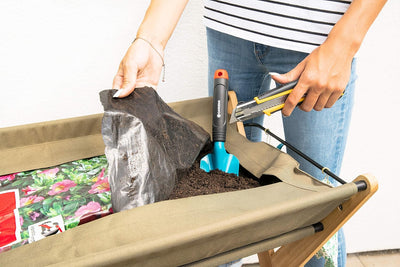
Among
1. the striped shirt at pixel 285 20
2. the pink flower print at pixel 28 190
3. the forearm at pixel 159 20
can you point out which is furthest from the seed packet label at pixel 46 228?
the striped shirt at pixel 285 20

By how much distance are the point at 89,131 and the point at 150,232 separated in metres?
0.44

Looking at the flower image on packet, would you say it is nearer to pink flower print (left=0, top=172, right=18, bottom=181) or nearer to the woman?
pink flower print (left=0, top=172, right=18, bottom=181)

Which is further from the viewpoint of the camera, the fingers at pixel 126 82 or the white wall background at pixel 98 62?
the white wall background at pixel 98 62

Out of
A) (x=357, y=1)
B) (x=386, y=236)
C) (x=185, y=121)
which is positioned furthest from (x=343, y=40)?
(x=386, y=236)

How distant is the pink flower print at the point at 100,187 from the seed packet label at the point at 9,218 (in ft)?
0.49

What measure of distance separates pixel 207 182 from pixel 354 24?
402mm

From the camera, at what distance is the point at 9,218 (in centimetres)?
69

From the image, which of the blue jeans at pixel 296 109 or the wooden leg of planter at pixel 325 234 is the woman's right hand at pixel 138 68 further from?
the wooden leg of planter at pixel 325 234

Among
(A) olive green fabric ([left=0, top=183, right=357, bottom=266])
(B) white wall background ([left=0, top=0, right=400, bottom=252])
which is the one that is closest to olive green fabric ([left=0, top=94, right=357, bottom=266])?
(A) olive green fabric ([left=0, top=183, right=357, bottom=266])

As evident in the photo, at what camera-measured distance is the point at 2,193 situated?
0.75 m

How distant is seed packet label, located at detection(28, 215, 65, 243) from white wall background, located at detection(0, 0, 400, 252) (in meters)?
0.64

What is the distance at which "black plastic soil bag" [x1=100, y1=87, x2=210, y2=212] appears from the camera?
0.65 metres

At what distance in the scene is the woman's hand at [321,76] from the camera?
637 mm

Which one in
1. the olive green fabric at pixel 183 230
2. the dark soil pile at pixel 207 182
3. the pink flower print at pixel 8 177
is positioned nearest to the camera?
the olive green fabric at pixel 183 230
